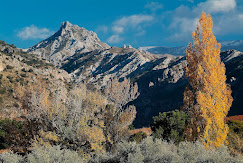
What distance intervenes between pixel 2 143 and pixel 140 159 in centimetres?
2542

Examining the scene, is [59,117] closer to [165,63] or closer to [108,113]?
[108,113]

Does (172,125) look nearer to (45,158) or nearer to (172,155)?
(172,155)

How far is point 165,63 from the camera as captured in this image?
635 ft

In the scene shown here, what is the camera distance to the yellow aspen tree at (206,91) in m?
10.6

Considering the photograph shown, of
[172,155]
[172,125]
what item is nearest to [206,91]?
[172,155]

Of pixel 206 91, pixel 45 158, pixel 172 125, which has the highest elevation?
pixel 206 91

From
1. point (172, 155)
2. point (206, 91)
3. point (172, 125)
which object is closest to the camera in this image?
point (172, 155)

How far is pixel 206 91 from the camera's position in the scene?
10984mm

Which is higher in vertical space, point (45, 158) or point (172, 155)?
point (45, 158)

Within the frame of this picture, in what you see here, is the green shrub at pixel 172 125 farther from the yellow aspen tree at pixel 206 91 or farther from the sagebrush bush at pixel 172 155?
the sagebrush bush at pixel 172 155

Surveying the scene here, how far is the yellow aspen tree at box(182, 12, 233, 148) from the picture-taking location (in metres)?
10.6

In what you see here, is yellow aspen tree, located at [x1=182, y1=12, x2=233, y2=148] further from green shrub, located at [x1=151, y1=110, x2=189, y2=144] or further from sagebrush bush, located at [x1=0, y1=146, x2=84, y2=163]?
green shrub, located at [x1=151, y1=110, x2=189, y2=144]

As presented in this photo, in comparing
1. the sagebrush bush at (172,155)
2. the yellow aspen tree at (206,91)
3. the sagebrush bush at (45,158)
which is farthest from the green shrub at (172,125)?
the sagebrush bush at (45,158)

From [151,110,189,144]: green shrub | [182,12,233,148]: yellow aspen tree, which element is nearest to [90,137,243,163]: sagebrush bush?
[182,12,233,148]: yellow aspen tree
